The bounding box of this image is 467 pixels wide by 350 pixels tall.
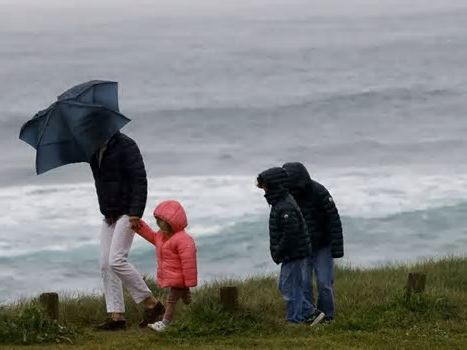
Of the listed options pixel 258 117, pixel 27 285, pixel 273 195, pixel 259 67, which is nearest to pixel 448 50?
pixel 259 67

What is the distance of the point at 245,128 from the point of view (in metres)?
37.3

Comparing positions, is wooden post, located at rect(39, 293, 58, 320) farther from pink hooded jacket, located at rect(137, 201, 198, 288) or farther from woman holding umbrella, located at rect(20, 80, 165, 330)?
pink hooded jacket, located at rect(137, 201, 198, 288)

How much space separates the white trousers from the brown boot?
0.18m

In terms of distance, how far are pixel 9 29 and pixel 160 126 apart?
34.0 m

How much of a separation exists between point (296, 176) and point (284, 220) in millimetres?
435

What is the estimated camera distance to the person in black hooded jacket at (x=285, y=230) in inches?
445

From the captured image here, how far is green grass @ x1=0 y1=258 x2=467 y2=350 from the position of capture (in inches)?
433

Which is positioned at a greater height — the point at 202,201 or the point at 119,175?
the point at 202,201

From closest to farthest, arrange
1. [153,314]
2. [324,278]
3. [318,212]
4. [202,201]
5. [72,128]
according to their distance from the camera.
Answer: [72,128]
[318,212]
[324,278]
[153,314]
[202,201]

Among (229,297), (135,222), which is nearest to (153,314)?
(229,297)

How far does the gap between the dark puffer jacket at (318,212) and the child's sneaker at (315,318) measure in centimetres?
59

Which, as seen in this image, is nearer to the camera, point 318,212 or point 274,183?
point 274,183

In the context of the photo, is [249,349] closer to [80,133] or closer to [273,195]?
[273,195]

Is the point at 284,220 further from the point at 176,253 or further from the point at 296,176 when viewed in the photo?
the point at 176,253
